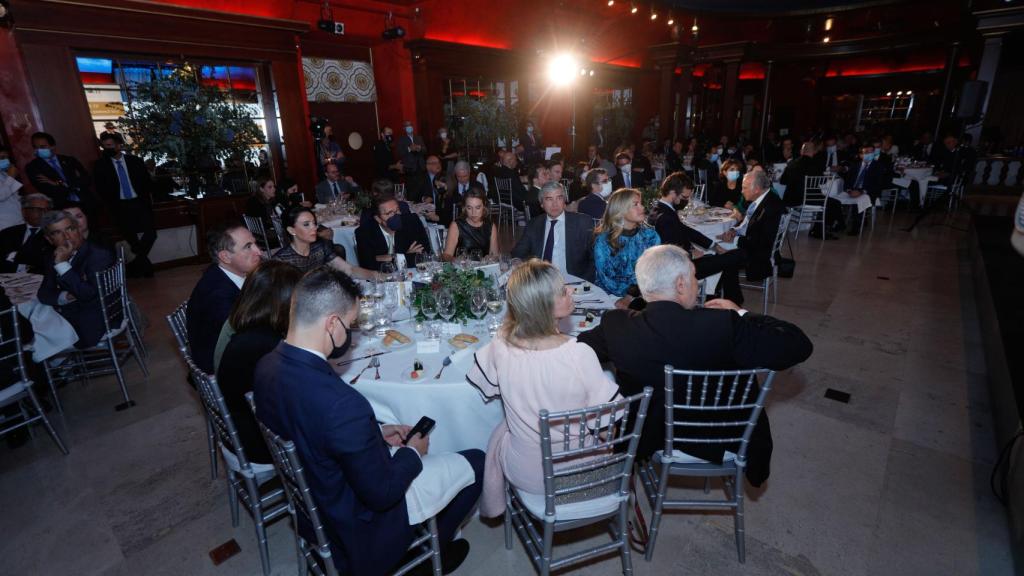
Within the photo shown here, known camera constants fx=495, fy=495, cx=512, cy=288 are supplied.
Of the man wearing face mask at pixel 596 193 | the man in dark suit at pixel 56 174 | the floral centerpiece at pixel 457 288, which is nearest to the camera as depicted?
the floral centerpiece at pixel 457 288

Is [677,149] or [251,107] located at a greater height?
[251,107]

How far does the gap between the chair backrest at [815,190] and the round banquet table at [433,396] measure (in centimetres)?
706

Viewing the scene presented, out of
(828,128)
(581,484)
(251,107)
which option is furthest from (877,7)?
(581,484)

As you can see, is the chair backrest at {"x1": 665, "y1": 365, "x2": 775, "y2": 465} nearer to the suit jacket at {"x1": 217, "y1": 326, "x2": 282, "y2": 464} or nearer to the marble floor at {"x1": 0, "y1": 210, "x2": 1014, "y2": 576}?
the marble floor at {"x1": 0, "y1": 210, "x2": 1014, "y2": 576}

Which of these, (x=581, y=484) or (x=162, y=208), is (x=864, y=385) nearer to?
(x=581, y=484)

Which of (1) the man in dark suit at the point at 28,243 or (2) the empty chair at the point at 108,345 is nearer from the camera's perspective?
(2) the empty chair at the point at 108,345

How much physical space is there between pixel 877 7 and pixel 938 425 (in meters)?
16.3

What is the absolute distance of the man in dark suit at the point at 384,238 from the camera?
4.41 meters

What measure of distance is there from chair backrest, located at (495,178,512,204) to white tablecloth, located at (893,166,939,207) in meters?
7.26

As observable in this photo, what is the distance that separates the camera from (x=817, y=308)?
5207 mm

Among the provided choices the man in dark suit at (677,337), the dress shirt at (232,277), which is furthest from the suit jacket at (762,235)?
the dress shirt at (232,277)

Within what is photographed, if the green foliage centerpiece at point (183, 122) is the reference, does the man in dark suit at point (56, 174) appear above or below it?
below

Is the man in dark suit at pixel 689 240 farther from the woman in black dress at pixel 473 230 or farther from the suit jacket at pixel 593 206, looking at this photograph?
the woman in black dress at pixel 473 230

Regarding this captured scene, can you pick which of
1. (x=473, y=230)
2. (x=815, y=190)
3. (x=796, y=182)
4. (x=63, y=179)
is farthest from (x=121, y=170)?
(x=815, y=190)
